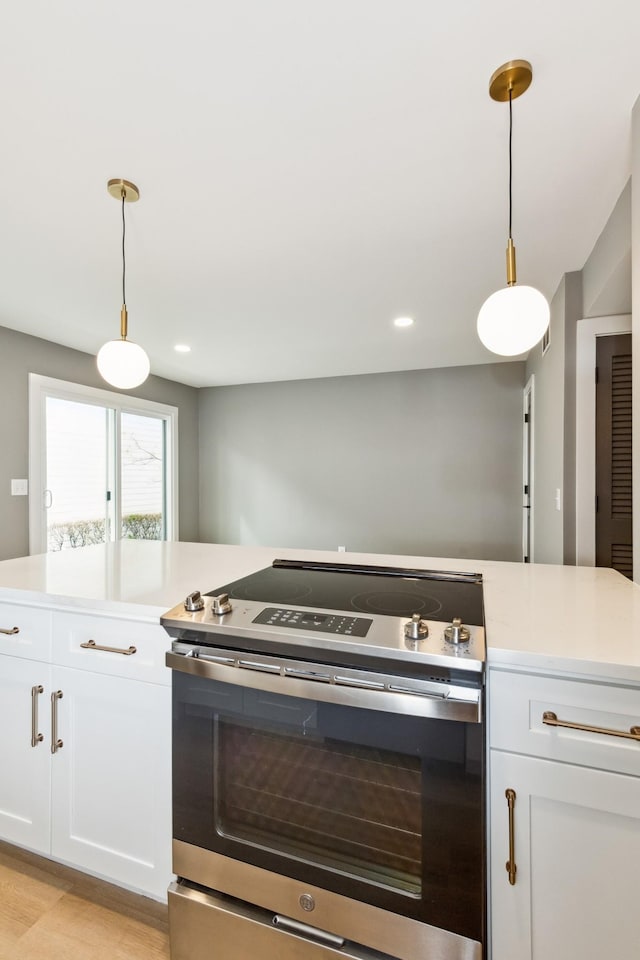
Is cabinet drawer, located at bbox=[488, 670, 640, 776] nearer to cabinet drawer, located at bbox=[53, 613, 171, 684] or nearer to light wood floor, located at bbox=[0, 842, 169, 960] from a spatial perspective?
cabinet drawer, located at bbox=[53, 613, 171, 684]

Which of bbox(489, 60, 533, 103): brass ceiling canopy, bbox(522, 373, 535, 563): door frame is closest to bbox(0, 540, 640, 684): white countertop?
bbox(489, 60, 533, 103): brass ceiling canopy

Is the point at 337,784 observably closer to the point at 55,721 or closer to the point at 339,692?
the point at 339,692

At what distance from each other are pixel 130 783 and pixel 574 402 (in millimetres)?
2424

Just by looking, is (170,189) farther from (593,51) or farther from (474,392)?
(474,392)

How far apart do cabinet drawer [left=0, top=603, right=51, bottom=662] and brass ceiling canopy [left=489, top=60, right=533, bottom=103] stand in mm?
1947

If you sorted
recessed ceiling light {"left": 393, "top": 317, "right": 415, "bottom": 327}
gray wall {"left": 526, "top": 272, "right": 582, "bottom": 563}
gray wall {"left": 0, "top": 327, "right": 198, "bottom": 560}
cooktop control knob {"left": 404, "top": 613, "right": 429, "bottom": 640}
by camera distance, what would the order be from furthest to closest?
gray wall {"left": 0, "top": 327, "right": 198, "bottom": 560}, recessed ceiling light {"left": 393, "top": 317, "right": 415, "bottom": 327}, gray wall {"left": 526, "top": 272, "right": 582, "bottom": 563}, cooktop control knob {"left": 404, "top": 613, "right": 429, "bottom": 640}

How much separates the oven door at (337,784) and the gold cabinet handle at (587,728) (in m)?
0.14

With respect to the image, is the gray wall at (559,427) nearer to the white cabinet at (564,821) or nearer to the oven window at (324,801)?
the white cabinet at (564,821)

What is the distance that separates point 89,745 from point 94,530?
3081mm

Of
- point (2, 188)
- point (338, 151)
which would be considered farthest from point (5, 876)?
point (338, 151)

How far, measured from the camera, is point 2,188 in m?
1.70

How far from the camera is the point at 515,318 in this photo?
4.37ft

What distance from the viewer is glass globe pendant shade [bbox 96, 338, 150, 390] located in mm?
1791

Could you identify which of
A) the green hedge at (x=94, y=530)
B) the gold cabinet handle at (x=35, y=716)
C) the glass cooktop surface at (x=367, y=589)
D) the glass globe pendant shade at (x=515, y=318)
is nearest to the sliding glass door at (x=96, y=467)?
the green hedge at (x=94, y=530)
